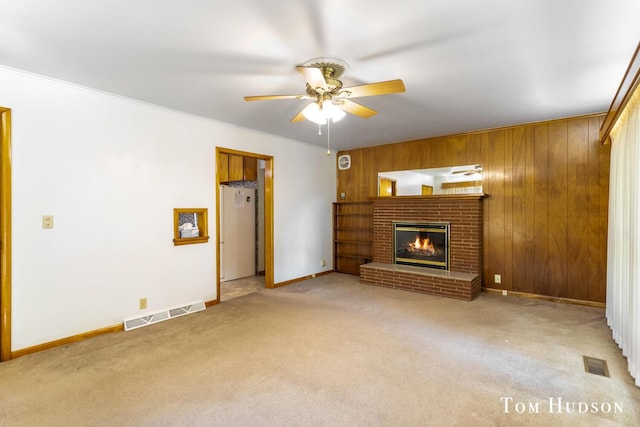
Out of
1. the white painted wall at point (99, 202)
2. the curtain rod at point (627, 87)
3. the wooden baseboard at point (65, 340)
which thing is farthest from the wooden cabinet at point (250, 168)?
the curtain rod at point (627, 87)

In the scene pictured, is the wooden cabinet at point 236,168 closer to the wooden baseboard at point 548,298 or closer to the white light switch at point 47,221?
the white light switch at point 47,221

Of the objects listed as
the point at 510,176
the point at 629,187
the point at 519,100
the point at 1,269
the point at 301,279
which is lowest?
the point at 301,279

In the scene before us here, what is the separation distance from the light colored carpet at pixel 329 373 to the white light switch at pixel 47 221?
1110 millimetres

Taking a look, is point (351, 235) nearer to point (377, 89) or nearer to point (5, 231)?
point (377, 89)

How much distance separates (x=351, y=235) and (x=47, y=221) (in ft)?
15.1

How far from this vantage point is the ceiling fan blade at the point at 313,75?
205cm

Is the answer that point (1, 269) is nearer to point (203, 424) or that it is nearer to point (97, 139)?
point (97, 139)

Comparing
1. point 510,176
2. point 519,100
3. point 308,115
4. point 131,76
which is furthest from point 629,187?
point 131,76

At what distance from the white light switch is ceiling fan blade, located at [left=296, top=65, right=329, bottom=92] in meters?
2.62

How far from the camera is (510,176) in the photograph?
445 cm

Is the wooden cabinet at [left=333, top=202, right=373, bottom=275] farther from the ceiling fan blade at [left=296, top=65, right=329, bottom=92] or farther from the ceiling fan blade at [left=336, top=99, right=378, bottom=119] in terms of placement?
the ceiling fan blade at [left=296, top=65, right=329, bottom=92]

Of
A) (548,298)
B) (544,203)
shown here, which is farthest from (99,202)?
(548,298)

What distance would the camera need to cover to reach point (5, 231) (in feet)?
8.46

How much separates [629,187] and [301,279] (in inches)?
169
